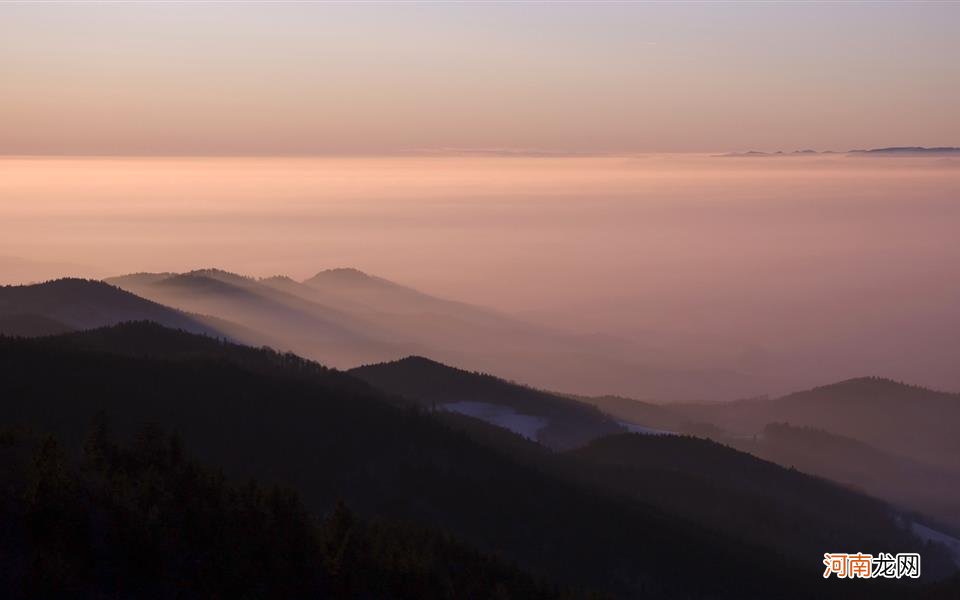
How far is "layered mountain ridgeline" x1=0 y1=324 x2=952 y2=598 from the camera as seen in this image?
65.2m

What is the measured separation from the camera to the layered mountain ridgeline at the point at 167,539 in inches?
1206

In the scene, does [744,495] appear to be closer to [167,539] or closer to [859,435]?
[167,539]

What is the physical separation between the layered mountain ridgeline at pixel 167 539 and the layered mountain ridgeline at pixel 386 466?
19.6 m

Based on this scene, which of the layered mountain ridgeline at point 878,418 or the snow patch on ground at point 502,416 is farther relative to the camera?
the layered mountain ridgeline at point 878,418

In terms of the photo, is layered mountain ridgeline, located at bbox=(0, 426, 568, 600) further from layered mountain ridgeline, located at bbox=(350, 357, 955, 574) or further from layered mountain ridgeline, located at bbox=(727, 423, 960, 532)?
layered mountain ridgeline, located at bbox=(727, 423, 960, 532)

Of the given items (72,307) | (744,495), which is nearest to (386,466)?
(744,495)

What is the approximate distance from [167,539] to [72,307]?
4687 inches

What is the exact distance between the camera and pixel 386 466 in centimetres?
7225

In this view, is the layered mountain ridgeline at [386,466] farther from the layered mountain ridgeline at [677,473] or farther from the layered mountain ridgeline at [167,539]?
the layered mountain ridgeline at [167,539]

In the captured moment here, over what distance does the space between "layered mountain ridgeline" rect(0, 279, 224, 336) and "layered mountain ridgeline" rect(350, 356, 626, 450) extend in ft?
109

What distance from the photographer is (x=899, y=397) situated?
196375mm

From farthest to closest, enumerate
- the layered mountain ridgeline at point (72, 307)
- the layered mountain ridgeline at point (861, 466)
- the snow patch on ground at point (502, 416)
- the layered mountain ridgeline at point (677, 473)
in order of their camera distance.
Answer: the layered mountain ridgeline at point (861, 466) → the layered mountain ridgeline at point (72, 307) → the snow patch on ground at point (502, 416) → the layered mountain ridgeline at point (677, 473)

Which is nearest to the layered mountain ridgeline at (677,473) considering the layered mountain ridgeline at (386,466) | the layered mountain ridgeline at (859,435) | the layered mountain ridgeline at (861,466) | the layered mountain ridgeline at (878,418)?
the layered mountain ridgeline at (386,466)

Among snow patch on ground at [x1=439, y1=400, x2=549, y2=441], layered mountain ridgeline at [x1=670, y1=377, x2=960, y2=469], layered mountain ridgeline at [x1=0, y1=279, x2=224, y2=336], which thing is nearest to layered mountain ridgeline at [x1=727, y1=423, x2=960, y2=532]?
layered mountain ridgeline at [x1=670, y1=377, x2=960, y2=469]
